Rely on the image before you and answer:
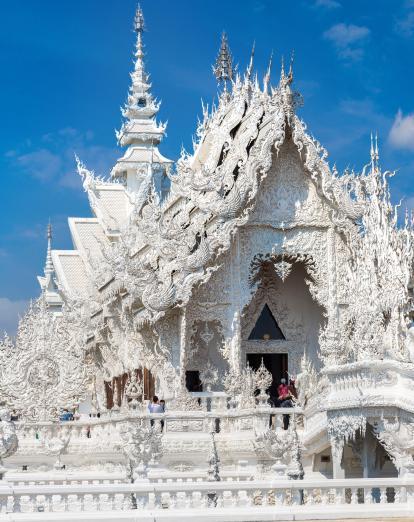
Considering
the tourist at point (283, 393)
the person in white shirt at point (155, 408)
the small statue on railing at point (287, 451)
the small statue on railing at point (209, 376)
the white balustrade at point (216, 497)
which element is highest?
the small statue on railing at point (209, 376)

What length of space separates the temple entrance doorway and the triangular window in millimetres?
347

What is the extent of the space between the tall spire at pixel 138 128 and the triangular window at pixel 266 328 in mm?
14171

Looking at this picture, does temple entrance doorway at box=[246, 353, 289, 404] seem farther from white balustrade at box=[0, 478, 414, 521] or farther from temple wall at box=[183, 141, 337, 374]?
white balustrade at box=[0, 478, 414, 521]

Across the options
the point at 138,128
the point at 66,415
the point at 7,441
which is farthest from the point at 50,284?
the point at 7,441

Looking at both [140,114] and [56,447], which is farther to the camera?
[140,114]

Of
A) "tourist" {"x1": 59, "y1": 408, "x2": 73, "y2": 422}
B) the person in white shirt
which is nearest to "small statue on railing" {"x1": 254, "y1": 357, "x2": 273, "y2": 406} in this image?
the person in white shirt

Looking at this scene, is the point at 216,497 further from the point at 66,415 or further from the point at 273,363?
the point at 66,415

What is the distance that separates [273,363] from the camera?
24922mm

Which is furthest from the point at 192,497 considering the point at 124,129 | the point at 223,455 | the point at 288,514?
the point at 124,129

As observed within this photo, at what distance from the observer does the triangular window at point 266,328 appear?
2478 centimetres

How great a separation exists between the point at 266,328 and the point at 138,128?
1568 cm

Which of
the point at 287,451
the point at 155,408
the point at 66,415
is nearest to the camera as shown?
the point at 287,451

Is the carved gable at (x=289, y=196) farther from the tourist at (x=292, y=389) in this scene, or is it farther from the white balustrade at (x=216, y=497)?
the white balustrade at (x=216, y=497)

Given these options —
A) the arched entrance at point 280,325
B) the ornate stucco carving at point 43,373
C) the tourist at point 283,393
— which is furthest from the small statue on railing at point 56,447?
the arched entrance at point 280,325
